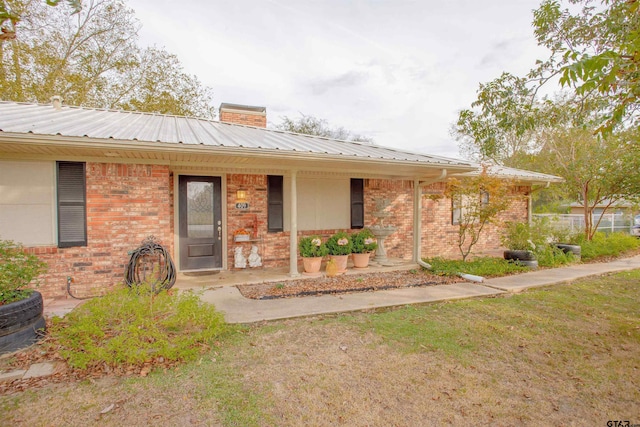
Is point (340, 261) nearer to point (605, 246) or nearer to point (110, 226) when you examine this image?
point (110, 226)

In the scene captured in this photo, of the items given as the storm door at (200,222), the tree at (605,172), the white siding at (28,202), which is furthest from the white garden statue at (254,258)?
the tree at (605,172)

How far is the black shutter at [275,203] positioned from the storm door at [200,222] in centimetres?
107

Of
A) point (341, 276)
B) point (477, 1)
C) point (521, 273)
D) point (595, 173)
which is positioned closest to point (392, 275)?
point (341, 276)

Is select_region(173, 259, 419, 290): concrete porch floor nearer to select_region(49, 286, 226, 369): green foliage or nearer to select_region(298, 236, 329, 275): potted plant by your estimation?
select_region(298, 236, 329, 275): potted plant

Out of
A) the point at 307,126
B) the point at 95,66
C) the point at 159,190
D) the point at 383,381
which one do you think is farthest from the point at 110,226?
the point at 307,126

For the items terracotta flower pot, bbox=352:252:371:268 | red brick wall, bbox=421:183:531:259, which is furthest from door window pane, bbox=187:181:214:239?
red brick wall, bbox=421:183:531:259

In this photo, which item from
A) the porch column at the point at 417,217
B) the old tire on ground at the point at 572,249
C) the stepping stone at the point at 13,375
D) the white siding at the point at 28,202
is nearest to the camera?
the stepping stone at the point at 13,375

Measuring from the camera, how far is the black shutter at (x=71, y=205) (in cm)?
517

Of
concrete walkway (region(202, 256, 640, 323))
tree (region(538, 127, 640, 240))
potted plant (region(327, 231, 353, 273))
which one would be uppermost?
tree (region(538, 127, 640, 240))

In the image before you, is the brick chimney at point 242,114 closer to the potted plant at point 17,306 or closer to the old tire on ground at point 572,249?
the potted plant at point 17,306

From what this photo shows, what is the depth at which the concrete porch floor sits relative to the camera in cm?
606

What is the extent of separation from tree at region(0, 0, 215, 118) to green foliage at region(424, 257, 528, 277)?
48.0ft

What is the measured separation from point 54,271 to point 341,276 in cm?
486

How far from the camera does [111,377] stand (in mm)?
2977
